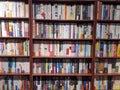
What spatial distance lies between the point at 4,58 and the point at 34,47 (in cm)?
49

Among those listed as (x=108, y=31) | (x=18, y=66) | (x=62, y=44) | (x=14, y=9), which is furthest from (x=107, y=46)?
(x=14, y=9)

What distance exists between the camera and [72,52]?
3010 mm

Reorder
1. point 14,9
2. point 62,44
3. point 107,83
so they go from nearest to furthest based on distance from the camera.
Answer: point 14,9 < point 62,44 < point 107,83

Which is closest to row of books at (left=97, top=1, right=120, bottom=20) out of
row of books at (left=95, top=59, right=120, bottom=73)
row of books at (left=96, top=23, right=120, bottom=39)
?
row of books at (left=96, top=23, right=120, bottom=39)

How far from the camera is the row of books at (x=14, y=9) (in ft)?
9.46

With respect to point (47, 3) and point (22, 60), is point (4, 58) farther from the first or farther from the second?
point (47, 3)

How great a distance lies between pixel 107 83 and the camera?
10.2ft

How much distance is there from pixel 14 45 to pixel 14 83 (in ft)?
1.94

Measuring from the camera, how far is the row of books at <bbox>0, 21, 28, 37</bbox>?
292 centimetres

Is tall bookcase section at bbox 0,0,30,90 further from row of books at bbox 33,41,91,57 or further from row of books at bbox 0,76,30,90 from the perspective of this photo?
row of books at bbox 33,41,91,57

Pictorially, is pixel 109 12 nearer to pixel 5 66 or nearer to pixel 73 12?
pixel 73 12

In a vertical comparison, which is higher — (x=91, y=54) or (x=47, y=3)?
(x=47, y=3)

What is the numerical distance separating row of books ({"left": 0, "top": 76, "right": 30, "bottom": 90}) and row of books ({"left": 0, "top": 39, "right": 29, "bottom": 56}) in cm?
39

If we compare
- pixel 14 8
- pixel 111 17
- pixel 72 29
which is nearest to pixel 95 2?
pixel 111 17
